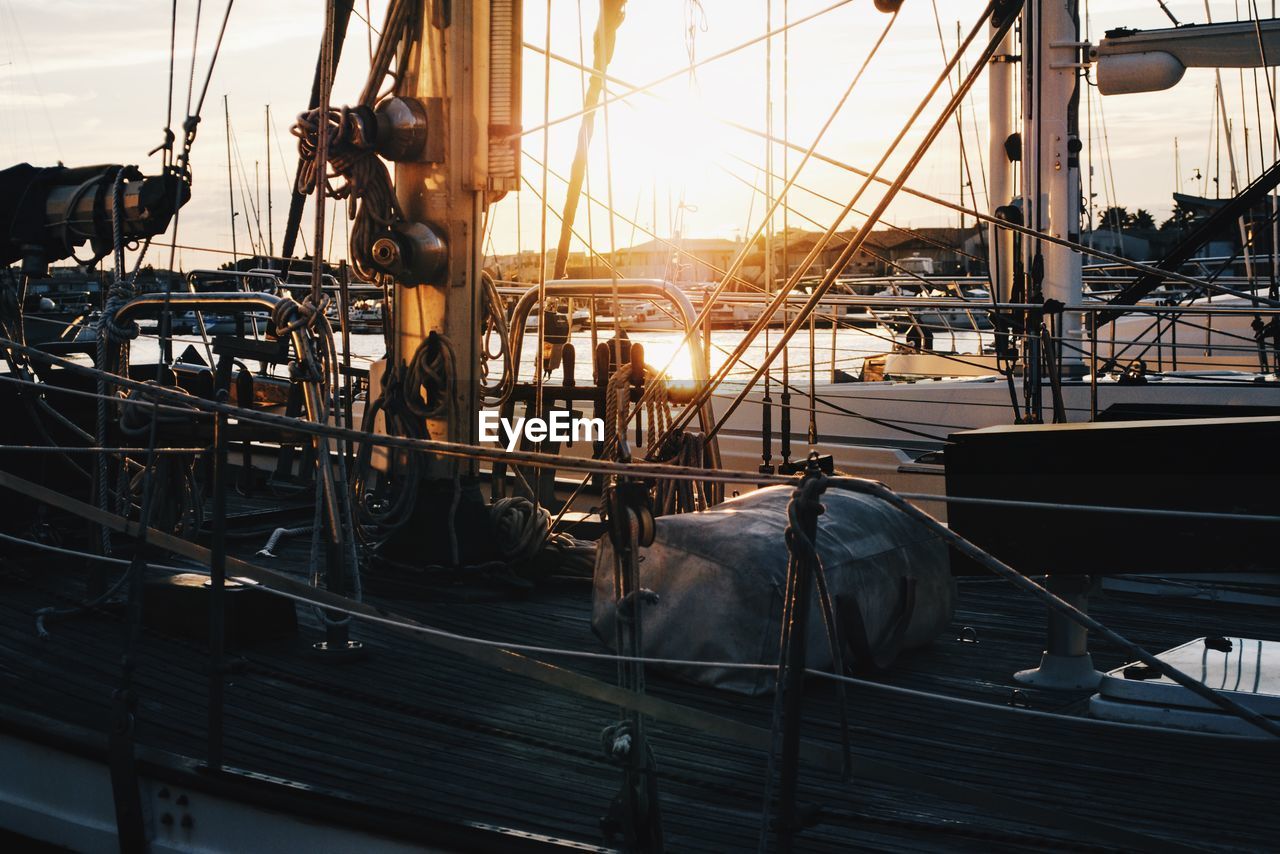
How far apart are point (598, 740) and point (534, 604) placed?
167cm

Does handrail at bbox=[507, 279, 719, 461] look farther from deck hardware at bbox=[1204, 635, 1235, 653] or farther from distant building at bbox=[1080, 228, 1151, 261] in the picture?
distant building at bbox=[1080, 228, 1151, 261]

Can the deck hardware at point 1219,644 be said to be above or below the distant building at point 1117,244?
below

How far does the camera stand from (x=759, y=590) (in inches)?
157

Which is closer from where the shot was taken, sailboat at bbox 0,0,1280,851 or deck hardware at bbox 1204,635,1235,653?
sailboat at bbox 0,0,1280,851

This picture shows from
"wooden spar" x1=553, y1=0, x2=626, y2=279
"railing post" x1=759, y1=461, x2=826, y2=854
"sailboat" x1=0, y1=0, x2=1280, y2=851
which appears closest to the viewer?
"railing post" x1=759, y1=461, x2=826, y2=854

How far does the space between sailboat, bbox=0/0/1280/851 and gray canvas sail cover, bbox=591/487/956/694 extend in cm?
1

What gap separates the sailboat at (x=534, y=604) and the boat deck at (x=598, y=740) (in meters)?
0.01

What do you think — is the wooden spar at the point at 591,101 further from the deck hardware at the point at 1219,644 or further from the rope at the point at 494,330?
the deck hardware at the point at 1219,644

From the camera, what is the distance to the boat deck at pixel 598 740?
10.1 ft

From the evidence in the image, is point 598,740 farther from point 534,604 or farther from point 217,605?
point 534,604

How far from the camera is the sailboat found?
3021 mm

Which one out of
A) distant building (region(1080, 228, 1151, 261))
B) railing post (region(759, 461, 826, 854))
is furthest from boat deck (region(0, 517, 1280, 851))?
distant building (region(1080, 228, 1151, 261))

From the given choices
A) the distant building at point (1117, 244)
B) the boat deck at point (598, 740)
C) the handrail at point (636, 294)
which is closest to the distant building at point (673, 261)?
the handrail at point (636, 294)

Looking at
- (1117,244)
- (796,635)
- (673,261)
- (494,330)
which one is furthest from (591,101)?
(1117,244)
